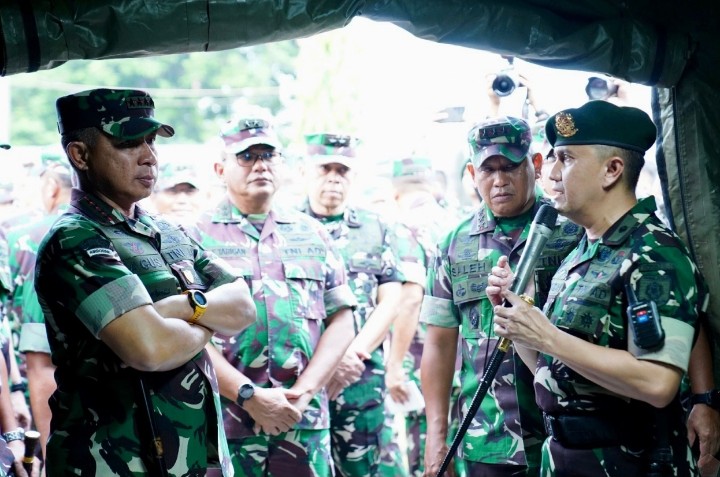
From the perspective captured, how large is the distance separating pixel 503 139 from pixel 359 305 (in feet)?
7.08

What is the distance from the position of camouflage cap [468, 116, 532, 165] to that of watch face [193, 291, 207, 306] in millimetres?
1718

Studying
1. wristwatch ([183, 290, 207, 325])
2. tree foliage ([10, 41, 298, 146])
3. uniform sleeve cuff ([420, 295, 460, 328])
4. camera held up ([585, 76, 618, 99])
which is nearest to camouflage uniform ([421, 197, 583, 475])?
uniform sleeve cuff ([420, 295, 460, 328])

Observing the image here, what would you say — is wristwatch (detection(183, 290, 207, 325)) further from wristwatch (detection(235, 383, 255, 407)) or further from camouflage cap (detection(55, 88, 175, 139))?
wristwatch (detection(235, 383, 255, 407))

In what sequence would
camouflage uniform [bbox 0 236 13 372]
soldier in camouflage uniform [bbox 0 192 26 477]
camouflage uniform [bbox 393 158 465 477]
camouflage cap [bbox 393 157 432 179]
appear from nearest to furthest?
soldier in camouflage uniform [bbox 0 192 26 477] < camouflage uniform [bbox 0 236 13 372] < camouflage uniform [bbox 393 158 465 477] < camouflage cap [bbox 393 157 432 179]

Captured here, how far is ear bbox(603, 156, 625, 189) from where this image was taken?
3.93 meters

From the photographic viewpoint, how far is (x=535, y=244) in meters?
3.82

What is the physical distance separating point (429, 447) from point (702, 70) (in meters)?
2.23

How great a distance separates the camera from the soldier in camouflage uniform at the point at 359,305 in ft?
20.5

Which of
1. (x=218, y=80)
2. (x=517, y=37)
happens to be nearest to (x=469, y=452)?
(x=517, y=37)

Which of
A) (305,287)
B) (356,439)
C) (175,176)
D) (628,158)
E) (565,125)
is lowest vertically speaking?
(356,439)

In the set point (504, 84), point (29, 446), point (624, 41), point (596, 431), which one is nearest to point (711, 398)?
point (596, 431)

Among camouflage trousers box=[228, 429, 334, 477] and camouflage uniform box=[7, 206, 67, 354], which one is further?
camouflage uniform box=[7, 206, 67, 354]

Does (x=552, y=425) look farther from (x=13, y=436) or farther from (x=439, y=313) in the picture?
(x=13, y=436)

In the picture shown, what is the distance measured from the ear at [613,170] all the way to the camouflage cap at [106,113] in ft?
5.91
